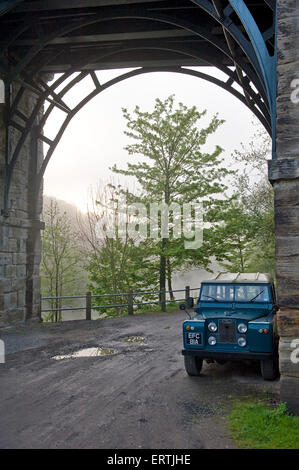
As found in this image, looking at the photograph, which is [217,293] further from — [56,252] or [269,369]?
[56,252]

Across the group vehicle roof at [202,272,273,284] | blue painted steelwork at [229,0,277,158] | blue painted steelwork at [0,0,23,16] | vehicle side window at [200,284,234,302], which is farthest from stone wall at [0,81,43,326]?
blue painted steelwork at [229,0,277,158]

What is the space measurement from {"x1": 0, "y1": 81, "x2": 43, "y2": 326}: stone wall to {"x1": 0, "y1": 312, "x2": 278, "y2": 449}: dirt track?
6.86ft

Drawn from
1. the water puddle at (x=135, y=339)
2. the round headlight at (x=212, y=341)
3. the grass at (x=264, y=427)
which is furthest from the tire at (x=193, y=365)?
the water puddle at (x=135, y=339)

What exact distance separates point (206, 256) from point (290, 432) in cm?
1340

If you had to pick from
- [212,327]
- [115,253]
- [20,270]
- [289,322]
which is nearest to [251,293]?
[212,327]

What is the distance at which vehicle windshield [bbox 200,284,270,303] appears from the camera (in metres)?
7.00

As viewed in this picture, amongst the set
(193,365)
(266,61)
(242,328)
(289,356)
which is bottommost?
(193,365)

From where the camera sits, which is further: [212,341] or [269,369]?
[212,341]

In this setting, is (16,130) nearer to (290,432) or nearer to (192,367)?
(192,367)

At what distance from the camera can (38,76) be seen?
12023 mm

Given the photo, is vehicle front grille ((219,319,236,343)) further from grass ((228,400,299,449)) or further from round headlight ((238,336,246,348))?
grass ((228,400,299,449))

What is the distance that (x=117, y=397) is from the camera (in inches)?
219

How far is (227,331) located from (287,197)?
→ 2535 millimetres

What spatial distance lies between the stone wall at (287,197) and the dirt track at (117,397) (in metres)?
1.13
